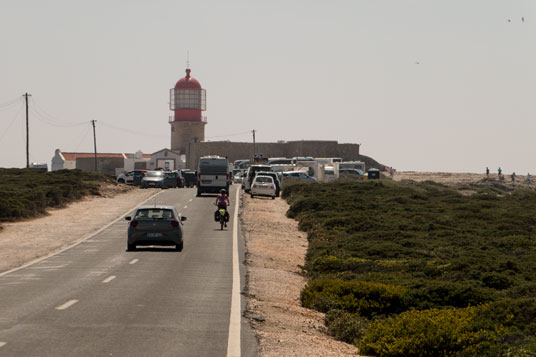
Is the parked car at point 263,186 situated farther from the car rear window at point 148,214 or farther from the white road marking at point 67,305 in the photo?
the white road marking at point 67,305

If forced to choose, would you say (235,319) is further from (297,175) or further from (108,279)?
(297,175)

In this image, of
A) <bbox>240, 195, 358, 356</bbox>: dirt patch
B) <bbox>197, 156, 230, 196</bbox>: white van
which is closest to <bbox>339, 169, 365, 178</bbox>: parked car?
<bbox>197, 156, 230, 196</bbox>: white van

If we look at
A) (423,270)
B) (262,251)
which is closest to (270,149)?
(262,251)

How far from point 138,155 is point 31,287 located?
111946mm

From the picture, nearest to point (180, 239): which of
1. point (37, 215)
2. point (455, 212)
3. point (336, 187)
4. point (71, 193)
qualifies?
point (37, 215)

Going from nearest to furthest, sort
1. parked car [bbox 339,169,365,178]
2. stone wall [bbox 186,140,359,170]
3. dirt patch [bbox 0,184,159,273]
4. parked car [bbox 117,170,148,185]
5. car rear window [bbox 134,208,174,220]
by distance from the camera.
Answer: car rear window [bbox 134,208,174,220] → dirt patch [bbox 0,184,159,273] → parked car [bbox 117,170,148,185] → parked car [bbox 339,169,365,178] → stone wall [bbox 186,140,359,170]

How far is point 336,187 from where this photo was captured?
241 feet

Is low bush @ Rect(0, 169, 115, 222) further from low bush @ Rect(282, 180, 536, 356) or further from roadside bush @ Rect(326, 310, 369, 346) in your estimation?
roadside bush @ Rect(326, 310, 369, 346)

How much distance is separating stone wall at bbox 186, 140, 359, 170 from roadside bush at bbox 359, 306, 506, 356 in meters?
113

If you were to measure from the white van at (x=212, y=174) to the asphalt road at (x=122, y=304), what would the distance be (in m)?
30.8

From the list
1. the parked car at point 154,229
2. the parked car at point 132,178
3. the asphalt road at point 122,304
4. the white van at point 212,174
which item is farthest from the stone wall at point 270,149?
the parked car at point 154,229

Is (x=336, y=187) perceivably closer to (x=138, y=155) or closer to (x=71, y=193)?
(x=71, y=193)

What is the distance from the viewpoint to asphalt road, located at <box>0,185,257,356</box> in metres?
11.7

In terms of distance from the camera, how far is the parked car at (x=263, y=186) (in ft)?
208
